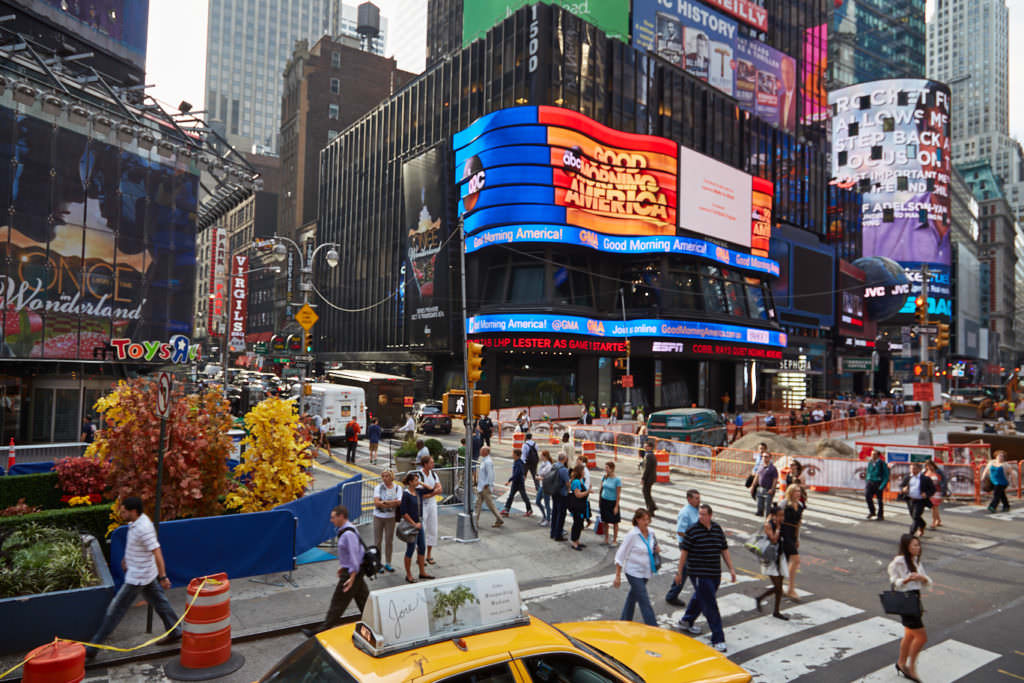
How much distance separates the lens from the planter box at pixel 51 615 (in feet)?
23.1

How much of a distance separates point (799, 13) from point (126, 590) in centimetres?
9940

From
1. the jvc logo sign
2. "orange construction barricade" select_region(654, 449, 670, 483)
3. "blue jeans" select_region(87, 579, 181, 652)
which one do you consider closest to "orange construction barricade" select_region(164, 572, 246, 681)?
"blue jeans" select_region(87, 579, 181, 652)

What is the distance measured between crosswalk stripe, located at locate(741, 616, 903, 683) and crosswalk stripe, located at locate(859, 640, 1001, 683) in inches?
19.4

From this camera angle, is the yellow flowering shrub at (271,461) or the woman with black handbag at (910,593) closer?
the woman with black handbag at (910,593)

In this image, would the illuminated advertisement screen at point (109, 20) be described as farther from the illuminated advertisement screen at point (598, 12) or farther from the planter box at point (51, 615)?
the illuminated advertisement screen at point (598, 12)

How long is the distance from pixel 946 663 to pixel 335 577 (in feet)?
28.3

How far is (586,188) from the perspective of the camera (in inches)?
1836

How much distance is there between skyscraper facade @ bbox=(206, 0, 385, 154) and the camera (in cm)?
17488

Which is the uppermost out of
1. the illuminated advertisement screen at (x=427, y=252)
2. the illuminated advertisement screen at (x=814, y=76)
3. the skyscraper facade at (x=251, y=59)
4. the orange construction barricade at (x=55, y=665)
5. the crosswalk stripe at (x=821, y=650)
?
the skyscraper facade at (x=251, y=59)

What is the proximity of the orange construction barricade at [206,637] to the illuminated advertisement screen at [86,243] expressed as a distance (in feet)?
75.7

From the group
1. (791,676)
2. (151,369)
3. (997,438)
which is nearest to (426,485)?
(791,676)

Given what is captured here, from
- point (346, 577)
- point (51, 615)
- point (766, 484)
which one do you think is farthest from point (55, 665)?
point (766, 484)

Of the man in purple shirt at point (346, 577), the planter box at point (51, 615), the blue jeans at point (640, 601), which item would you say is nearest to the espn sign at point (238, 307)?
the planter box at point (51, 615)

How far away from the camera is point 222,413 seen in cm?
1084
